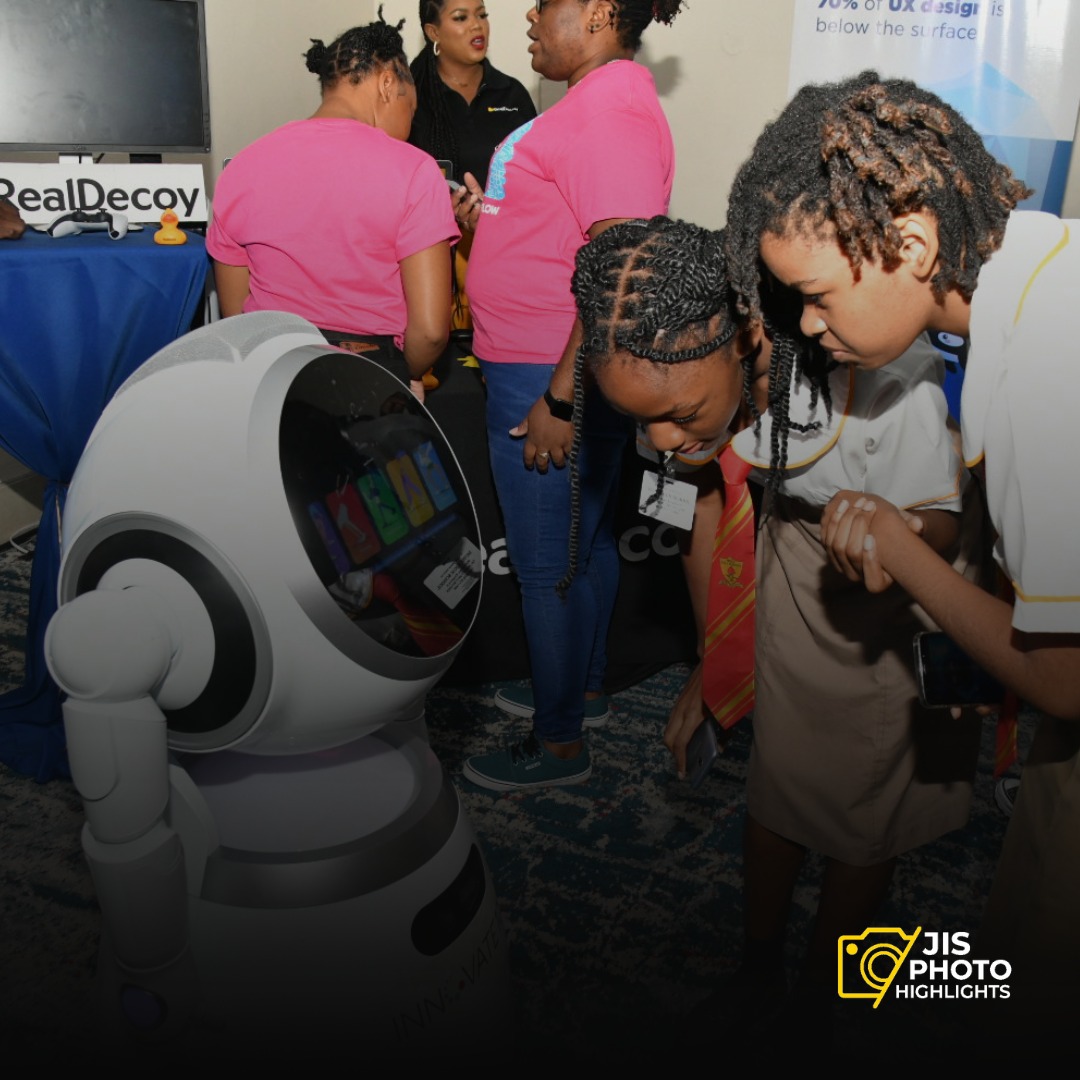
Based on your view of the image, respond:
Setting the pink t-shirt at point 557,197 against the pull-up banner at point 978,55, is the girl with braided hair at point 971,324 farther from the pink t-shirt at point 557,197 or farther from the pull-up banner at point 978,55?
the pull-up banner at point 978,55

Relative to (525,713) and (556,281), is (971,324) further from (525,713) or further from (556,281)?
(525,713)

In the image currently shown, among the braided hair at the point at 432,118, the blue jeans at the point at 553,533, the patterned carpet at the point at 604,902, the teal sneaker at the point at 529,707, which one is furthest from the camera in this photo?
the braided hair at the point at 432,118

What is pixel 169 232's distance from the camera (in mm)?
2205

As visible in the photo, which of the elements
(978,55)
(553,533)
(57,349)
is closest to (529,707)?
(553,533)

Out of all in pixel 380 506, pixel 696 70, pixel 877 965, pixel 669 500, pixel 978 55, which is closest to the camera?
pixel 380 506

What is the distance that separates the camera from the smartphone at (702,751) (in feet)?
5.16

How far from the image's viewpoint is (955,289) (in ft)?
3.05

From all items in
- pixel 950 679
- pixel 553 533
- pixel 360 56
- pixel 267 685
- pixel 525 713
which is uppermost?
pixel 360 56

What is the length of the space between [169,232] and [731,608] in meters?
1.47

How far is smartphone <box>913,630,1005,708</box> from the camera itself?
1.18 meters

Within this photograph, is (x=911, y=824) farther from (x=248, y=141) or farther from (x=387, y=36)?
(x=248, y=141)

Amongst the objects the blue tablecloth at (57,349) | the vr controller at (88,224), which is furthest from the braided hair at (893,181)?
the vr controller at (88,224)

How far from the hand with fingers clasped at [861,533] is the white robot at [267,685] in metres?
0.37

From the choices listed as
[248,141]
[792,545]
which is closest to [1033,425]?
[792,545]
